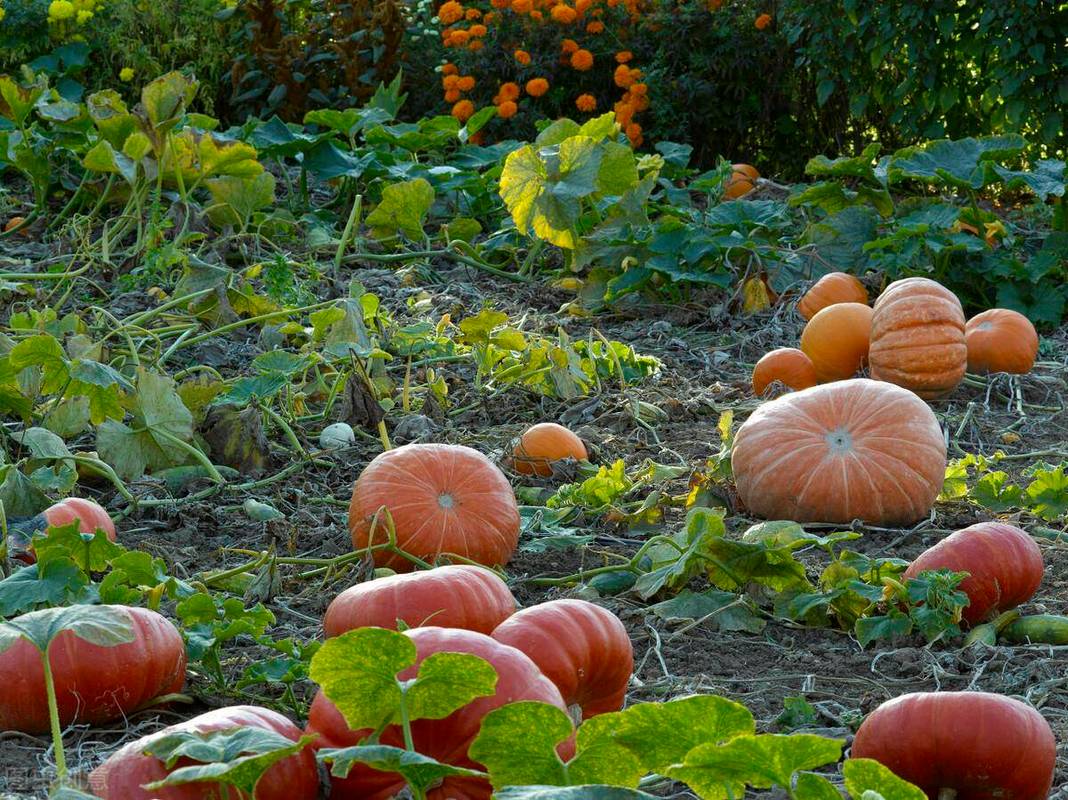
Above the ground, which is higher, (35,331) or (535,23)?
(535,23)

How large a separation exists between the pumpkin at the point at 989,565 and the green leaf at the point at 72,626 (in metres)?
1.46

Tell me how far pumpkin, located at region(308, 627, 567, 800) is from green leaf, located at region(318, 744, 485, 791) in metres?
0.15

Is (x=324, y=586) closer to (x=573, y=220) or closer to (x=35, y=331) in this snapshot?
(x=35, y=331)

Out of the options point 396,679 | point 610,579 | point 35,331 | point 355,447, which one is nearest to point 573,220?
point 355,447

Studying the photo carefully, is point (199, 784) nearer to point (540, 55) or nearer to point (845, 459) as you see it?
point (845, 459)

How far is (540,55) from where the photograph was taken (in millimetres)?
8133

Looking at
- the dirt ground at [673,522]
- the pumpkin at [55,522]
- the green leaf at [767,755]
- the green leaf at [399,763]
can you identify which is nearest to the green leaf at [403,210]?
the dirt ground at [673,522]

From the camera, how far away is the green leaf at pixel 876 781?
135 centimetres

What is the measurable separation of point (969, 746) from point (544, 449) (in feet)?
6.45

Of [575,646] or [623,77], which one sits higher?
[623,77]

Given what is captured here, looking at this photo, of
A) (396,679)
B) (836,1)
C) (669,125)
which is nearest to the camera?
(396,679)

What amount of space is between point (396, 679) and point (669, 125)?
6.71 meters

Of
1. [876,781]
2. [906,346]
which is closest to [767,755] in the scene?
[876,781]

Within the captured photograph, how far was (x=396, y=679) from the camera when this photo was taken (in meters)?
1.54
